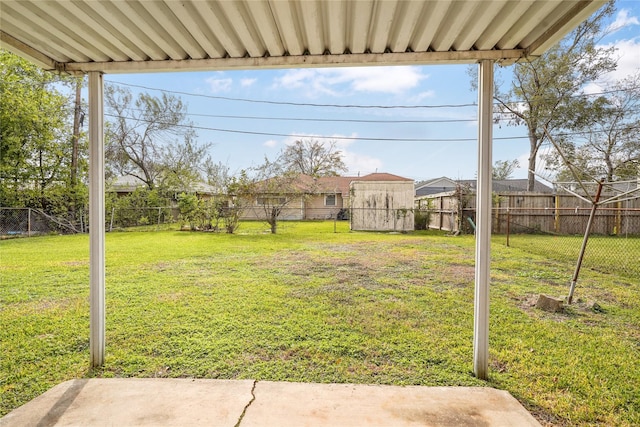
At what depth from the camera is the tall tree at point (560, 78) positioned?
11445 mm

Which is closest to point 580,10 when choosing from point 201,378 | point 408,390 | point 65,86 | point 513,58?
point 513,58

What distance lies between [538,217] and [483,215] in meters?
10.8

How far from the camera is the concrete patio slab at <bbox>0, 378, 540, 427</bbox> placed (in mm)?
1771

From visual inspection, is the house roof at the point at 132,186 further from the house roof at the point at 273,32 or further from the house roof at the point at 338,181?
the house roof at the point at 273,32

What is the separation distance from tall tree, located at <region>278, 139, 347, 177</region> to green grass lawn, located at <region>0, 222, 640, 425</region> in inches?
715

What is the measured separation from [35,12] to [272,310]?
3197 millimetres

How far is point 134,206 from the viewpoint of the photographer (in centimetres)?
1268

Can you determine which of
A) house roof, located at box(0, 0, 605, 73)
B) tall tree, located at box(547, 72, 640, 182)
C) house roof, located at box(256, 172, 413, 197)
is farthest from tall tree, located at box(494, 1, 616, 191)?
house roof, located at box(0, 0, 605, 73)

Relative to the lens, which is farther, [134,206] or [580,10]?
[134,206]

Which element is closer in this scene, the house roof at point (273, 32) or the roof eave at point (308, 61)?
the house roof at point (273, 32)

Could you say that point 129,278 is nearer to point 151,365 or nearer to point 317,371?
point 151,365

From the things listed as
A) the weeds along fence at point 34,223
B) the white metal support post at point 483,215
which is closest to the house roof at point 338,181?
the weeds along fence at point 34,223

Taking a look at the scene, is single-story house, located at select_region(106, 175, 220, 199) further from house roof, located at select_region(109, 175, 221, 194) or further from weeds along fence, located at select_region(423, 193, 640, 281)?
weeds along fence, located at select_region(423, 193, 640, 281)

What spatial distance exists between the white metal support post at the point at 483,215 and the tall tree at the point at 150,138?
18.7 metres
